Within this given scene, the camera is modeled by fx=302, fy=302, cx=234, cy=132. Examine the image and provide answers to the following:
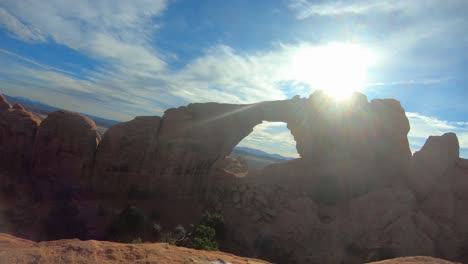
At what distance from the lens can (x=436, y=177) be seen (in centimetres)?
2056

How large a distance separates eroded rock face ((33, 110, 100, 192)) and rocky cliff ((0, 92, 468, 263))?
2.7 inches

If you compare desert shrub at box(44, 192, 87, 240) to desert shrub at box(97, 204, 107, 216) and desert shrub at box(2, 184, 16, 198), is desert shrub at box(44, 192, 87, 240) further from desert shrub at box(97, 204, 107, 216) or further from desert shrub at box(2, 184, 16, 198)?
desert shrub at box(2, 184, 16, 198)

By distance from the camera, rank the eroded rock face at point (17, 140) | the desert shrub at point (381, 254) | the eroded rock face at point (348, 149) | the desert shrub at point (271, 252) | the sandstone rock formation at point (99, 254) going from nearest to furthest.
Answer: the sandstone rock formation at point (99, 254), the desert shrub at point (381, 254), the desert shrub at point (271, 252), the eroded rock face at point (17, 140), the eroded rock face at point (348, 149)

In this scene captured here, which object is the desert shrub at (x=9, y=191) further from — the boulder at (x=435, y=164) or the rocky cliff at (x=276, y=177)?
the boulder at (x=435, y=164)

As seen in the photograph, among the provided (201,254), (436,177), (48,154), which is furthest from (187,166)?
(436,177)

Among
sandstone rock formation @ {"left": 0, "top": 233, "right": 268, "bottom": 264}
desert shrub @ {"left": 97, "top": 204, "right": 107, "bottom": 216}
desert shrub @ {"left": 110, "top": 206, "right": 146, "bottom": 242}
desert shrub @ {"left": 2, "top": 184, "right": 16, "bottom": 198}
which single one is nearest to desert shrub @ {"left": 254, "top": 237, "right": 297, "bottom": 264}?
desert shrub @ {"left": 110, "top": 206, "right": 146, "bottom": 242}

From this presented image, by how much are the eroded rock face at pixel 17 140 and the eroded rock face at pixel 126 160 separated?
5374mm

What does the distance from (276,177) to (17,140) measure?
19430 millimetres

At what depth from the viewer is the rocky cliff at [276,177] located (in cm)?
1806

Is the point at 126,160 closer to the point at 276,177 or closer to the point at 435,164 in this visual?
the point at 276,177

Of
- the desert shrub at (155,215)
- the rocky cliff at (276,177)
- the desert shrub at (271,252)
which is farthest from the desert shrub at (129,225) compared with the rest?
the desert shrub at (271,252)

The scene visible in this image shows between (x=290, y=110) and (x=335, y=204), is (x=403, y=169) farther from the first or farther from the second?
(x=290, y=110)

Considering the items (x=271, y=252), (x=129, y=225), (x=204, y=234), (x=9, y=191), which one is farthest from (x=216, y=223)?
(x=9, y=191)

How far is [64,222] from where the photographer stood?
17984 mm
